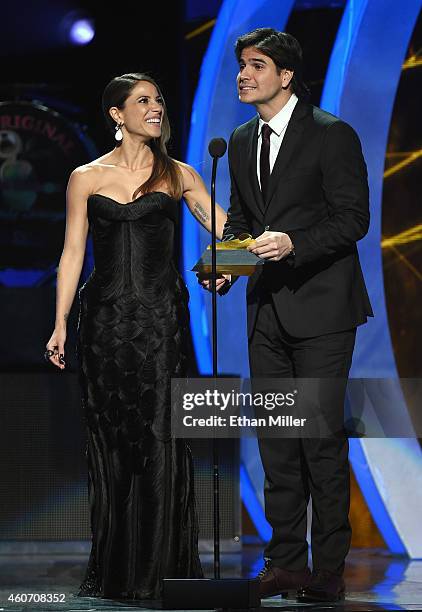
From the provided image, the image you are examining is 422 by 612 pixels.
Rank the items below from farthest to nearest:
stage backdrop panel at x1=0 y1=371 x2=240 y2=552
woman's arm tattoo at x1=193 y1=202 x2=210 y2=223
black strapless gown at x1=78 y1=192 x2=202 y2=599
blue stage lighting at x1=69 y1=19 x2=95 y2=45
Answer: blue stage lighting at x1=69 y1=19 x2=95 y2=45, stage backdrop panel at x1=0 y1=371 x2=240 y2=552, woman's arm tattoo at x1=193 y1=202 x2=210 y2=223, black strapless gown at x1=78 y1=192 x2=202 y2=599

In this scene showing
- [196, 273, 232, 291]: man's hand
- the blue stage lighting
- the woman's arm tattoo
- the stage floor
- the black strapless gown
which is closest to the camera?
the stage floor

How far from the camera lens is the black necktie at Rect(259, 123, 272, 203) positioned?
3.72 metres

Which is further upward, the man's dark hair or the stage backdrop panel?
the man's dark hair

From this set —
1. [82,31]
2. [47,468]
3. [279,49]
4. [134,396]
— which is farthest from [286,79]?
[47,468]

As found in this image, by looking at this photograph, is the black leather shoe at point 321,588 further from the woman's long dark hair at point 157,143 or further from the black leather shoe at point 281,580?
the woman's long dark hair at point 157,143

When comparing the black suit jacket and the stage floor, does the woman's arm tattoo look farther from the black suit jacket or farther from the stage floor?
the stage floor

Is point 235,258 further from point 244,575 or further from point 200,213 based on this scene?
point 244,575

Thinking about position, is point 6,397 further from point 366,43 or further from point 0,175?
point 366,43

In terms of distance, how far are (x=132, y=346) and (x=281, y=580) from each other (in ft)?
2.79

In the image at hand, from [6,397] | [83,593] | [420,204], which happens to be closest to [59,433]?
[6,397]

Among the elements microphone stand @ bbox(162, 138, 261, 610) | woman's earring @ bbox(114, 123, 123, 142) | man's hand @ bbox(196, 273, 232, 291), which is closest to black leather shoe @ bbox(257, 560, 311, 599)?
microphone stand @ bbox(162, 138, 261, 610)

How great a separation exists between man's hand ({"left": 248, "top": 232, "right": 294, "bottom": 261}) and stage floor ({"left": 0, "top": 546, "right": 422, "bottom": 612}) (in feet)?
3.26

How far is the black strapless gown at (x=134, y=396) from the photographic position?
3.85 m

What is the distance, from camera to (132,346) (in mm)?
3871
